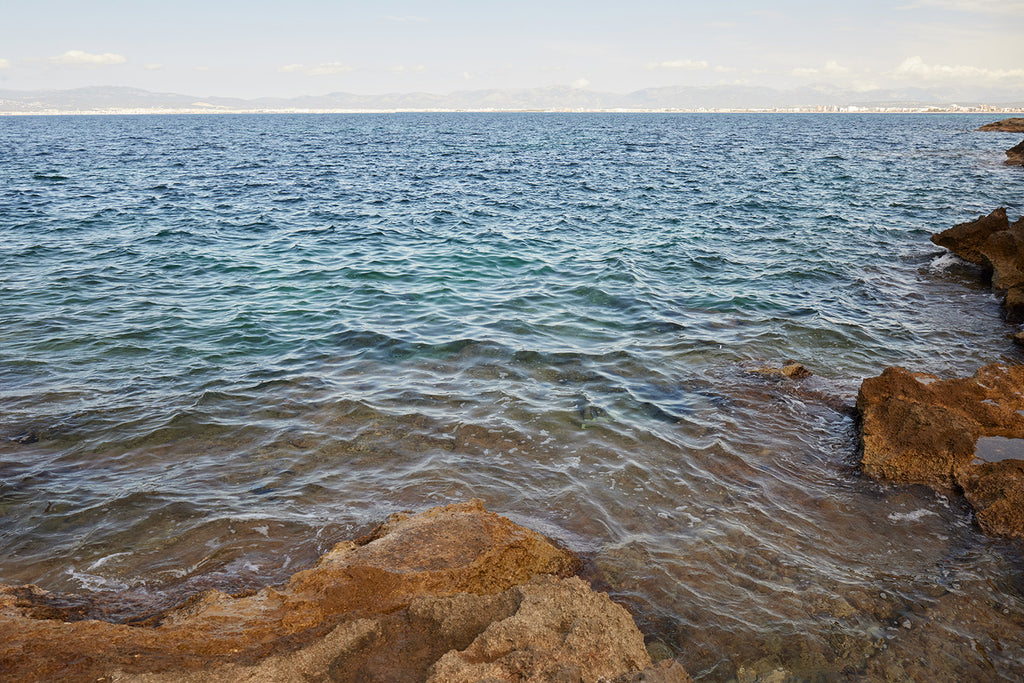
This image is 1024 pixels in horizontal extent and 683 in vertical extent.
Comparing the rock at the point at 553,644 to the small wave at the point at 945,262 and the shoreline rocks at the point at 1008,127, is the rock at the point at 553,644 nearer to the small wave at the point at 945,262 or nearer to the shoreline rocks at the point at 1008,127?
the small wave at the point at 945,262

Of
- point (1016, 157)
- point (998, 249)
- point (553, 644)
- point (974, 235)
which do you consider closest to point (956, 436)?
point (553, 644)

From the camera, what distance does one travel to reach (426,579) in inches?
161

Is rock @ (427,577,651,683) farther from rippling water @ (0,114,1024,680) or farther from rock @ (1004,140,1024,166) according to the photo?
rock @ (1004,140,1024,166)

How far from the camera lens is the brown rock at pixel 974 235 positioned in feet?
43.8

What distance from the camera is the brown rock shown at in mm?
13336

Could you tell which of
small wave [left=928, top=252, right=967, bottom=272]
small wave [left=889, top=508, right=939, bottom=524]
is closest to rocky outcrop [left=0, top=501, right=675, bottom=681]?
small wave [left=889, top=508, right=939, bottom=524]

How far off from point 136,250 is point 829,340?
16.4 m

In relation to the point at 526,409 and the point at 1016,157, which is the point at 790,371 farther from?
the point at 1016,157

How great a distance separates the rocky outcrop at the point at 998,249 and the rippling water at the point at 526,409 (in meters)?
0.60

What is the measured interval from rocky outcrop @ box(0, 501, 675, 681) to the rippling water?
2.68ft

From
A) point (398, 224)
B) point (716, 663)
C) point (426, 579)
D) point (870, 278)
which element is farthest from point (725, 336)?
point (398, 224)

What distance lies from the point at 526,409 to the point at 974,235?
12230 mm

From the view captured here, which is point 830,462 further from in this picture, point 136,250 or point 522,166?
point 522,166

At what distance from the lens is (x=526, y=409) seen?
8055 mm
